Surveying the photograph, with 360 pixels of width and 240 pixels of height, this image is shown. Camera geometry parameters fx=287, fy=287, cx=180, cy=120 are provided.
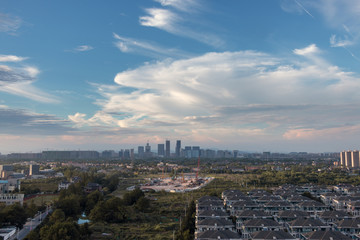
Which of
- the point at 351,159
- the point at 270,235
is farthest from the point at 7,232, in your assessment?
the point at 351,159

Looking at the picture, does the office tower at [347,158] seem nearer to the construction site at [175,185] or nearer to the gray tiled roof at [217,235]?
the construction site at [175,185]

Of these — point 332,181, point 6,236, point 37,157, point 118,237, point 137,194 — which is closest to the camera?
point 6,236

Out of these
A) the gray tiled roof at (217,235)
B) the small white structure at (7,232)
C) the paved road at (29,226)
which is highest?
the gray tiled roof at (217,235)

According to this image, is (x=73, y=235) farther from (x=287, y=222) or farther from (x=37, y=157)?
(x=37, y=157)

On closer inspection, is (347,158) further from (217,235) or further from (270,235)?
(217,235)

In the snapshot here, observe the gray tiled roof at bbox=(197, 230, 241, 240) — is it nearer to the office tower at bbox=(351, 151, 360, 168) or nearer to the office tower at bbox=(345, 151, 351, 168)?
the office tower at bbox=(351, 151, 360, 168)

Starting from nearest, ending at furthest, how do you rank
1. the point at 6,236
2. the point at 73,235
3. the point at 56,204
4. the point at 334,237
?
the point at 334,237
the point at 73,235
the point at 6,236
the point at 56,204

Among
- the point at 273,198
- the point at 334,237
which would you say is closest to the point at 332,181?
the point at 273,198

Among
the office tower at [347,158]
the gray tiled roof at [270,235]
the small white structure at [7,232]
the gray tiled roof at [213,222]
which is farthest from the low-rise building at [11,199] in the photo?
the office tower at [347,158]
